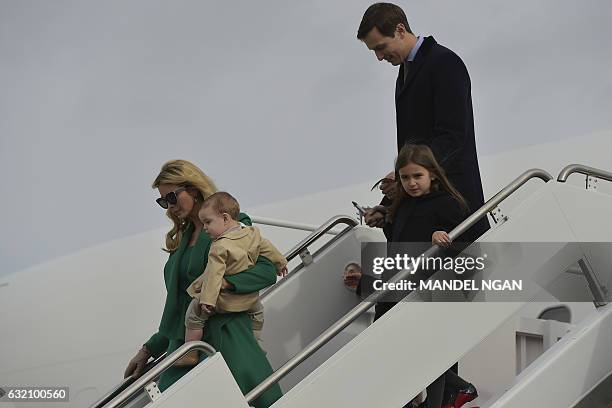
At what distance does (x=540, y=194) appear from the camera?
4.19 metres

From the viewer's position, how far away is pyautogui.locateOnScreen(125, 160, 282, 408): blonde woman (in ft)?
12.2

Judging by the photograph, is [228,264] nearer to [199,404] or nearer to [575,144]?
[199,404]

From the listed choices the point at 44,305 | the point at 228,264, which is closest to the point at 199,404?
the point at 228,264

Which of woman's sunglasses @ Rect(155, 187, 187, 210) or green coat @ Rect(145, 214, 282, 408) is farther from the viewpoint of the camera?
woman's sunglasses @ Rect(155, 187, 187, 210)

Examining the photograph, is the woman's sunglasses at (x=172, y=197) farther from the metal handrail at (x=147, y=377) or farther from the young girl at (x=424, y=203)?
the young girl at (x=424, y=203)

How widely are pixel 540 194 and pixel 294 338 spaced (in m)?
1.39

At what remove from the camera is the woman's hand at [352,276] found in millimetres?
4965

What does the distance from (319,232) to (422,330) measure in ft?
3.94

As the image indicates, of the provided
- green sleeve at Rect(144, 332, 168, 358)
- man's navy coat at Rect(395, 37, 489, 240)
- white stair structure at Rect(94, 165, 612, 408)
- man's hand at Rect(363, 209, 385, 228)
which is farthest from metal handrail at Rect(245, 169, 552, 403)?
green sleeve at Rect(144, 332, 168, 358)

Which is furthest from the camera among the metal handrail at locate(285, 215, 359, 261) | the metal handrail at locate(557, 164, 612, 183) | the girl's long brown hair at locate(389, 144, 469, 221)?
the metal handrail at locate(285, 215, 359, 261)

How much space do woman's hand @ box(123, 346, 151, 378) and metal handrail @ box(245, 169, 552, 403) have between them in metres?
0.74

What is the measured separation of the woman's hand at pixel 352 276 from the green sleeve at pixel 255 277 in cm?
121

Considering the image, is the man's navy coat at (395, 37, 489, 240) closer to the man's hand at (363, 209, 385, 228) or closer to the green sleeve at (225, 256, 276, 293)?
the man's hand at (363, 209, 385, 228)

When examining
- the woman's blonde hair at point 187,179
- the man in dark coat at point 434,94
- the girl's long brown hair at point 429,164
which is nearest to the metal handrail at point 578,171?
the man in dark coat at point 434,94
